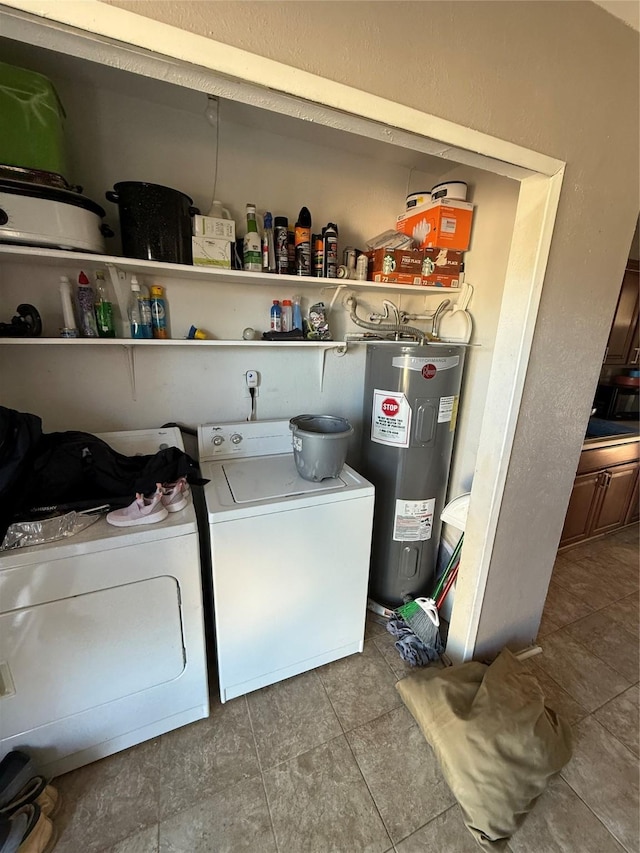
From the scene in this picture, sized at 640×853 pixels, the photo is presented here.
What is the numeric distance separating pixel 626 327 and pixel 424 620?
8.29 ft

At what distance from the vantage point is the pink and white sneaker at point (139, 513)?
1.14m

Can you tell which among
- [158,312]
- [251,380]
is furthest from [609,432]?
[158,312]

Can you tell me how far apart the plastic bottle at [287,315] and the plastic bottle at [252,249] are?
0.81ft

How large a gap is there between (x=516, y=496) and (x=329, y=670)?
3.71ft

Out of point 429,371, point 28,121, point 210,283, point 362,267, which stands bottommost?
point 429,371

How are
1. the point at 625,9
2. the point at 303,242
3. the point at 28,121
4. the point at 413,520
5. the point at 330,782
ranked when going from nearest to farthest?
the point at 625,9, the point at 28,121, the point at 330,782, the point at 303,242, the point at 413,520

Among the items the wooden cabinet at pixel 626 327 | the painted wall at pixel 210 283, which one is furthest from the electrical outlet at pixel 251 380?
the wooden cabinet at pixel 626 327

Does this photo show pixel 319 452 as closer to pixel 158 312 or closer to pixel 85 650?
pixel 158 312

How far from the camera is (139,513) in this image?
116 centimetres

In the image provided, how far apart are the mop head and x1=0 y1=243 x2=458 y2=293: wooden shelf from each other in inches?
60.9

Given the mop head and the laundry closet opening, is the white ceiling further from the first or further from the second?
the mop head

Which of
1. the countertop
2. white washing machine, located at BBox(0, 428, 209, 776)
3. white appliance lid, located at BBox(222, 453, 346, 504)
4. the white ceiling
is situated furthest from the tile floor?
the white ceiling

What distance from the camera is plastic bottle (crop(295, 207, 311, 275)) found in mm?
1578

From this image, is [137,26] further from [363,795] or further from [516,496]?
[363,795]
